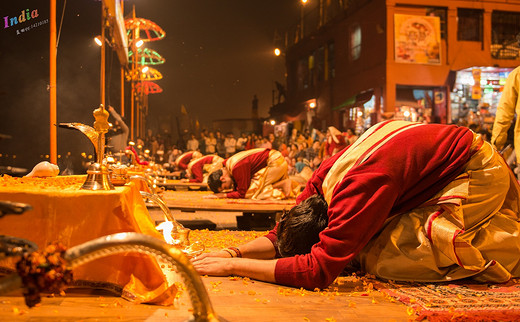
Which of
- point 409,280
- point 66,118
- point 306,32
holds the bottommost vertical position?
point 409,280

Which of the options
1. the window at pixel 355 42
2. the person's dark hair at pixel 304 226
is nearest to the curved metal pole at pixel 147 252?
the person's dark hair at pixel 304 226

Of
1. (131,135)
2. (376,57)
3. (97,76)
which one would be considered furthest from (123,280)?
(376,57)

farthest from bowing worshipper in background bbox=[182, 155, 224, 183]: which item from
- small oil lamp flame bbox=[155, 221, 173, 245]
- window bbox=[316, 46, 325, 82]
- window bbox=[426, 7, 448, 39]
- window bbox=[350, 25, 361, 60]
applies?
window bbox=[316, 46, 325, 82]

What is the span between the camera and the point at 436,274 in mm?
2219

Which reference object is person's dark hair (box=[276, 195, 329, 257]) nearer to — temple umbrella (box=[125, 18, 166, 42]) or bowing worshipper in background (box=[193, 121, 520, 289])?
bowing worshipper in background (box=[193, 121, 520, 289])

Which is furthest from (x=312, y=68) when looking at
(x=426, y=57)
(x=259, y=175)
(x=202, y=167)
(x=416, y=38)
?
(x=259, y=175)

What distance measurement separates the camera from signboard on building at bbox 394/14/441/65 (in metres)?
13.1

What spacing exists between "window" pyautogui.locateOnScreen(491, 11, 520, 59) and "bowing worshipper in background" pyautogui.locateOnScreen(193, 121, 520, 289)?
1429 cm

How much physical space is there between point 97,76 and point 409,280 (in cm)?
417

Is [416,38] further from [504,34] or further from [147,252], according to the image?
[147,252]

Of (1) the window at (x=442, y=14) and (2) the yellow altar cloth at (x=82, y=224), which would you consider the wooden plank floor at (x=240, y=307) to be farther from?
(1) the window at (x=442, y=14)

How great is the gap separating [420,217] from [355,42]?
47.1ft

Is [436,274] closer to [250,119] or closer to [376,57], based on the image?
[376,57]

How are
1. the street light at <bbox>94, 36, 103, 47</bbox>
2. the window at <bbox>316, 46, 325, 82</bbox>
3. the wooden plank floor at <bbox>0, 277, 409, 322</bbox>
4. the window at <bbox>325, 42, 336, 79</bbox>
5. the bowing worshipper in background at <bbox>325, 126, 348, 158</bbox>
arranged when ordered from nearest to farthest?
the wooden plank floor at <bbox>0, 277, 409, 322</bbox>, the street light at <bbox>94, 36, 103, 47</bbox>, the bowing worshipper in background at <bbox>325, 126, 348, 158</bbox>, the window at <bbox>325, 42, 336, 79</bbox>, the window at <bbox>316, 46, 325, 82</bbox>
